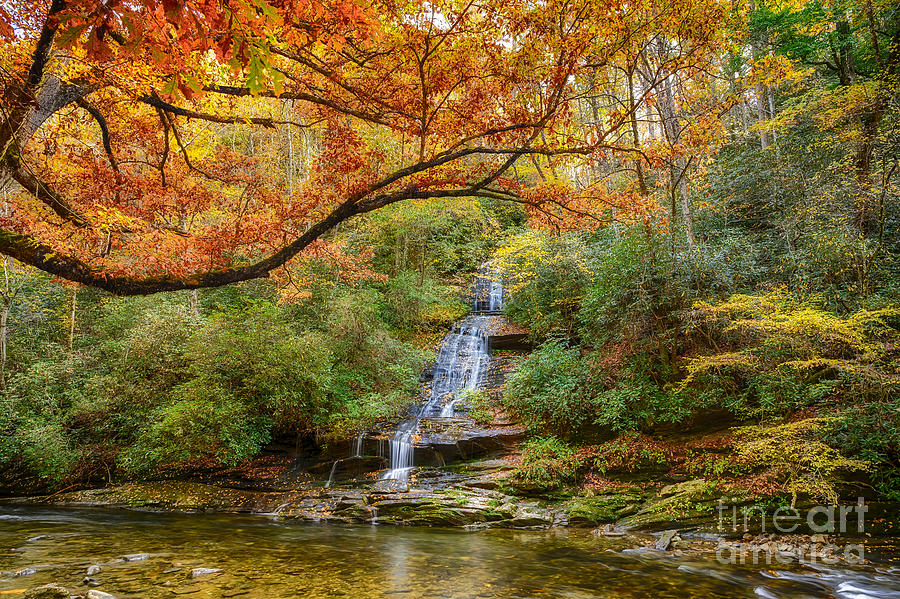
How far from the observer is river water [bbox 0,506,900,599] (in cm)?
412

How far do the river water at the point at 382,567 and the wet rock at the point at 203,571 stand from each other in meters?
0.09

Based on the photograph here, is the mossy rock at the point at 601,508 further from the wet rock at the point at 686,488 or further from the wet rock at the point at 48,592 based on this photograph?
the wet rock at the point at 48,592

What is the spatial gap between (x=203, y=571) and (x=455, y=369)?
31.5 ft

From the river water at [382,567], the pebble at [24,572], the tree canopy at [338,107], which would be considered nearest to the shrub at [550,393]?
the river water at [382,567]

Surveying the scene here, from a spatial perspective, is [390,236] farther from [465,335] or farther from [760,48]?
[760,48]

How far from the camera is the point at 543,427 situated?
9.49 metres

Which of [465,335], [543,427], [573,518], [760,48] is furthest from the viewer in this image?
[465,335]

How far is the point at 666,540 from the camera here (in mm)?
6148

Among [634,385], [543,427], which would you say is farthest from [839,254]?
[543,427]

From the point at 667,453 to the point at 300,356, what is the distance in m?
8.07

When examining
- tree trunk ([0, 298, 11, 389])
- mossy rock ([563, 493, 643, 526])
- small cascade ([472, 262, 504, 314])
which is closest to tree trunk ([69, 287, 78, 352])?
tree trunk ([0, 298, 11, 389])

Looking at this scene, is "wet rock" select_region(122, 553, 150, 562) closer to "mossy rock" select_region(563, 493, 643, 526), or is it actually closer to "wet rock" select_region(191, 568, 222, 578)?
"wet rock" select_region(191, 568, 222, 578)

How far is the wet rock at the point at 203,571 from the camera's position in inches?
172

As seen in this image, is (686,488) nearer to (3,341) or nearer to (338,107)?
(338,107)
